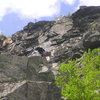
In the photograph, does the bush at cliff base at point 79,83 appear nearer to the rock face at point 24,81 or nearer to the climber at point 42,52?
the rock face at point 24,81

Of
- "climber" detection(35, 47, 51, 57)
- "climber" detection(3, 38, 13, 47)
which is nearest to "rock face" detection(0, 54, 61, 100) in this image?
"climber" detection(35, 47, 51, 57)

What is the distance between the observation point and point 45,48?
228 feet

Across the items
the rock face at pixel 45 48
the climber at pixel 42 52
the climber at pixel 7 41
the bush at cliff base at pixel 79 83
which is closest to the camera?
the rock face at pixel 45 48

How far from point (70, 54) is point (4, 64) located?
37276mm

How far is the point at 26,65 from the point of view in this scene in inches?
1028

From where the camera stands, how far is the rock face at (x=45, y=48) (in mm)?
22797

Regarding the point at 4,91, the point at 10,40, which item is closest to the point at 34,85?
the point at 4,91

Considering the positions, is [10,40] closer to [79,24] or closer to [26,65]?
[79,24]

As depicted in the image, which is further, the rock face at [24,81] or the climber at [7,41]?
the climber at [7,41]

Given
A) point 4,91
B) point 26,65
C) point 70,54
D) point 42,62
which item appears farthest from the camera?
point 70,54

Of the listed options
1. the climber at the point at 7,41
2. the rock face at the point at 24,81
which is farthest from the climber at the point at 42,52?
the rock face at the point at 24,81

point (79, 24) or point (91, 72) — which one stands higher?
point (79, 24)

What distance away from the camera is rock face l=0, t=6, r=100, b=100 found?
74.8ft

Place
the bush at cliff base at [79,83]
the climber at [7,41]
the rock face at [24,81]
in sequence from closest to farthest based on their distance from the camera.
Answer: the rock face at [24,81]
the bush at cliff base at [79,83]
the climber at [7,41]
